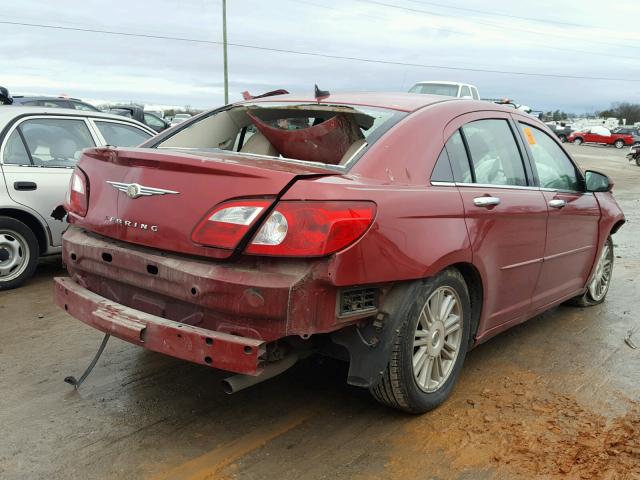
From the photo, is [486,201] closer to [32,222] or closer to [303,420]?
[303,420]

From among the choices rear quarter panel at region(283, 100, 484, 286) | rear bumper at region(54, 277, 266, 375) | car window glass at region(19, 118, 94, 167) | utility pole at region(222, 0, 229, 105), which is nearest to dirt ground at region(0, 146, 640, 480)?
rear bumper at region(54, 277, 266, 375)

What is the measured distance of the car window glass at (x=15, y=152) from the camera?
576 centimetres

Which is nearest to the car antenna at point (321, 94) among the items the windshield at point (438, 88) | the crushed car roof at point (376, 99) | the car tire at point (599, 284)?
the crushed car roof at point (376, 99)

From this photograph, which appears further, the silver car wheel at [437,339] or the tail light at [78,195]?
the tail light at [78,195]

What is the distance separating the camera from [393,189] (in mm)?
3023

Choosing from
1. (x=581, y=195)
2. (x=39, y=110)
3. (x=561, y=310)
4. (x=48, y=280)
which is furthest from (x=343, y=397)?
(x=39, y=110)

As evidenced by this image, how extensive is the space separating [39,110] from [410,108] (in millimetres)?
4129

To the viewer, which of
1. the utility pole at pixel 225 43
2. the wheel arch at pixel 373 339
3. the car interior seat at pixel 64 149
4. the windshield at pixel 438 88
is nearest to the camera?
the wheel arch at pixel 373 339

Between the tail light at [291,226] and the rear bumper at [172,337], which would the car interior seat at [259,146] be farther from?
the rear bumper at [172,337]

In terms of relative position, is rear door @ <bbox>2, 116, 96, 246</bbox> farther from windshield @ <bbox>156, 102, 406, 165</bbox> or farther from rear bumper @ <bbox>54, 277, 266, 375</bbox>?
rear bumper @ <bbox>54, 277, 266, 375</bbox>

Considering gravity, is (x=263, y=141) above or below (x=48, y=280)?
above

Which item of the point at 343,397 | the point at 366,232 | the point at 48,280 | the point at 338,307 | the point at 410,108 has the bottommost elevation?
the point at 48,280

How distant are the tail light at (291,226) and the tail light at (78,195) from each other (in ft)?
3.26

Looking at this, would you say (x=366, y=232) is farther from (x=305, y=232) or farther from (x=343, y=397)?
(x=343, y=397)
